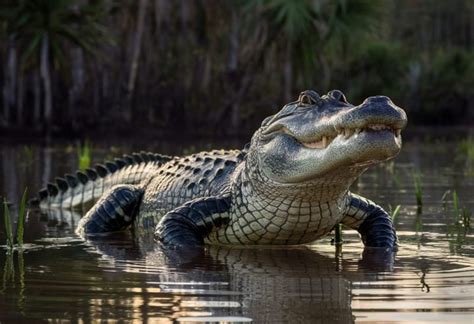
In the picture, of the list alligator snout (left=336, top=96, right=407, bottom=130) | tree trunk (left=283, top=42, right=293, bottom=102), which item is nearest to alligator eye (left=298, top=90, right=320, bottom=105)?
alligator snout (left=336, top=96, right=407, bottom=130)

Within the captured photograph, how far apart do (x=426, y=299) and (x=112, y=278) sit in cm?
142

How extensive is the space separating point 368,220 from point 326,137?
1387 mm

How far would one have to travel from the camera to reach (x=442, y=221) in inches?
317

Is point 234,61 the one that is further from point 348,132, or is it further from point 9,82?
point 348,132

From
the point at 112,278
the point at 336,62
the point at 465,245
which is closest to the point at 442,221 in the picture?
the point at 465,245

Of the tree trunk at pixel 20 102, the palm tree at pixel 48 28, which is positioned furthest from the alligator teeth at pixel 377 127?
the tree trunk at pixel 20 102

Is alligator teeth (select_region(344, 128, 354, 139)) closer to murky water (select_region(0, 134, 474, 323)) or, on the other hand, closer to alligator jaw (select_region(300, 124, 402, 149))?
alligator jaw (select_region(300, 124, 402, 149))

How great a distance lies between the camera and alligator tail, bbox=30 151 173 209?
8594 millimetres

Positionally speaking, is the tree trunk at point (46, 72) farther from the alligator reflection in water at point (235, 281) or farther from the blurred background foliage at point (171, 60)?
the alligator reflection in water at point (235, 281)

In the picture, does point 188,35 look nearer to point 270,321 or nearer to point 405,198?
point 405,198

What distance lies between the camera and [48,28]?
2767cm

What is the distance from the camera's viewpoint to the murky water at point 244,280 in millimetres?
4184

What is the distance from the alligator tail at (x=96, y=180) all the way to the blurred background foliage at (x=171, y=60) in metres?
18.3

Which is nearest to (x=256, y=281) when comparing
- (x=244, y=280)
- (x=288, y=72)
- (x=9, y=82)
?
(x=244, y=280)
